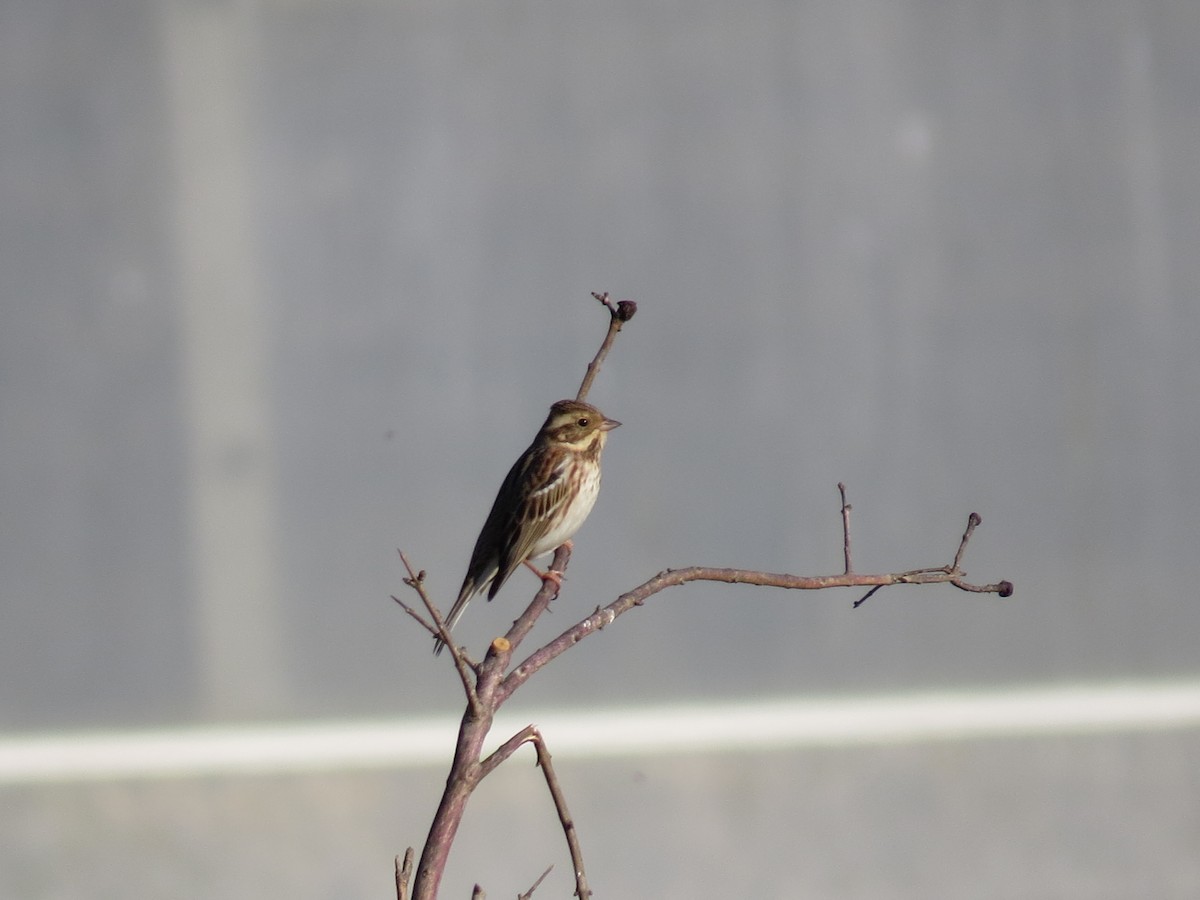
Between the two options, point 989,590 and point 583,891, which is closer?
point 583,891

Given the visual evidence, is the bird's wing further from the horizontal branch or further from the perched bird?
the horizontal branch

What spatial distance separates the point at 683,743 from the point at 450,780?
4.85 metres

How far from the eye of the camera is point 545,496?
388 cm

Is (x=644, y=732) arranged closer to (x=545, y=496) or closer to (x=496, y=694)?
(x=545, y=496)

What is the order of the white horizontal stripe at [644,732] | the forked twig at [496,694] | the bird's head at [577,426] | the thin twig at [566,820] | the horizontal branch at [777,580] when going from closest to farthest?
1. the forked twig at [496,694]
2. the thin twig at [566,820]
3. the horizontal branch at [777,580]
4. the bird's head at [577,426]
5. the white horizontal stripe at [644,732]

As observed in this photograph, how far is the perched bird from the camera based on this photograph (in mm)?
3861

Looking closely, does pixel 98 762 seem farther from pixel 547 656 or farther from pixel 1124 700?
pixel 547 656

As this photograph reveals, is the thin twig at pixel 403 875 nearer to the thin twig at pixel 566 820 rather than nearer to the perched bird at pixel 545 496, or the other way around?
the thin twig at pixel 566 820

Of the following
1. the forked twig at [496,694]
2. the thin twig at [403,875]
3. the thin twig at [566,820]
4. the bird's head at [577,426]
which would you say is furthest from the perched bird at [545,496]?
the thin twig at [403,875]

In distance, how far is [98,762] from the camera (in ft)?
19.9

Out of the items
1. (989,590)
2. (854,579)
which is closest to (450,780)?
(854,579)

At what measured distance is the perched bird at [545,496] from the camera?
3861 millimetres

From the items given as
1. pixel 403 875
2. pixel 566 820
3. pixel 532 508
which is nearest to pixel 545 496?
pixel 532 508

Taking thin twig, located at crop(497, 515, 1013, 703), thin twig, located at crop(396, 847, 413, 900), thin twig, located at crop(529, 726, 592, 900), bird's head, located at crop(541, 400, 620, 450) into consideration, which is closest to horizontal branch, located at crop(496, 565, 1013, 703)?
thin twig, located at crop(497, 515, 1013, 703)
